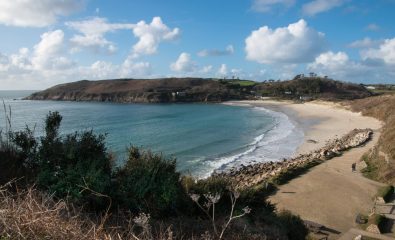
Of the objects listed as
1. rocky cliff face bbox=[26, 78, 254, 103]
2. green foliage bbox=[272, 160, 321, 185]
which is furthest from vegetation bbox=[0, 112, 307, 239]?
rocky cliff face bbox=[26, 78, 254, 103]

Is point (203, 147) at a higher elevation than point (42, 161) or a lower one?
lower

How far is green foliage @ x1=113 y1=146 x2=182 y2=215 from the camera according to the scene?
10.9m

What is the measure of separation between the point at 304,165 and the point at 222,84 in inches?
6334

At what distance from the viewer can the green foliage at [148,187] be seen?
10.9 m

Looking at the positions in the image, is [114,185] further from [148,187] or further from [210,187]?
[210,187]

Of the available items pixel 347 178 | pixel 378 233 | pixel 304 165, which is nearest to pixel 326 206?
pixel 378 233

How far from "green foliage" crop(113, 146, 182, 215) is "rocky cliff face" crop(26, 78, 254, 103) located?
147518 millimetres

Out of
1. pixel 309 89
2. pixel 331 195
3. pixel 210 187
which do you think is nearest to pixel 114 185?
pixel 210 187

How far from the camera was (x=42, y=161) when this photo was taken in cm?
1133

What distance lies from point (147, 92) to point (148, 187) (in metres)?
159

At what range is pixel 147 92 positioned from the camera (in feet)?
552

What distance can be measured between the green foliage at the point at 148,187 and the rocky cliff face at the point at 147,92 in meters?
148

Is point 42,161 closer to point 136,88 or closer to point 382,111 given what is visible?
point 382,111

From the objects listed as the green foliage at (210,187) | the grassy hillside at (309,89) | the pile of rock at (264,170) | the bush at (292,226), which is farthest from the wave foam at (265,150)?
the grassy hillside at (309,89)
